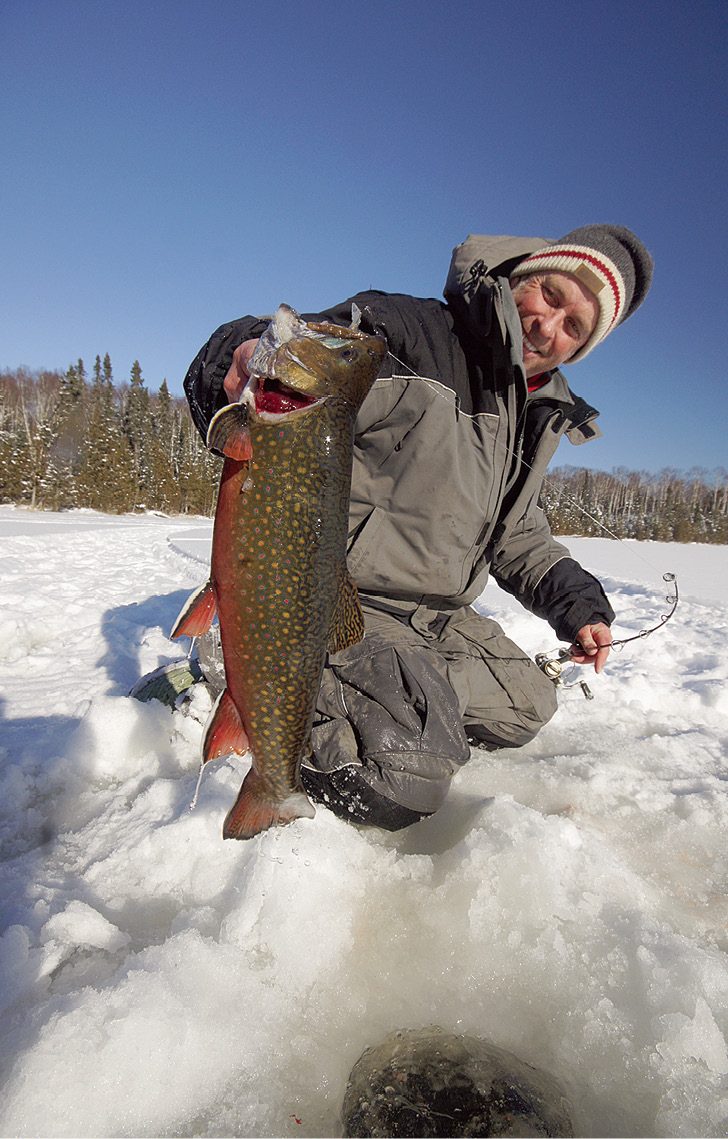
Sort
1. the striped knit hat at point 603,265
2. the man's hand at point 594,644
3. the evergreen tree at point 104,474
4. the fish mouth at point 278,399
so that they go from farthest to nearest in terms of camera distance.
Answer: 1. the evergreen tree at point 104,474
2. the man's hand at point 594,644
3. the striped knit hat at point 603,265
4. the fish mouth at point 278,399

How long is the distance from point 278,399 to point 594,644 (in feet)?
8.11

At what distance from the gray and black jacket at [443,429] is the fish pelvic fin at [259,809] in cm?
131

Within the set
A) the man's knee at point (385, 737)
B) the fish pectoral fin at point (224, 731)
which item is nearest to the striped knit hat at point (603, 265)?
the man's knee at point (385, 737)

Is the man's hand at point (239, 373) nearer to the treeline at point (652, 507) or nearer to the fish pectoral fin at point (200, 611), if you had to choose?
the fish pectoral fin at point (200, 611)

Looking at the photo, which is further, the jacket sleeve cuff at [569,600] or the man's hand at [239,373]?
the jacket sleeve cuff at [569,600]

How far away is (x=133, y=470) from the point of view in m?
44.0

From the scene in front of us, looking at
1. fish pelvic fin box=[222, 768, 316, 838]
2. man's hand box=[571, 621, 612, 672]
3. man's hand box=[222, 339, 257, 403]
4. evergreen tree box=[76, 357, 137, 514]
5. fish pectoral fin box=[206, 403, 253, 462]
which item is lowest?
evergreen tree box=[76, 357, 137, 514]

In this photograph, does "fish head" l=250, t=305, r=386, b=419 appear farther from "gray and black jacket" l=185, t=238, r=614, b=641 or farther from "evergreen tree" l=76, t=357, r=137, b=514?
"evergreen tree" l=76, t=357, r=137, b=514

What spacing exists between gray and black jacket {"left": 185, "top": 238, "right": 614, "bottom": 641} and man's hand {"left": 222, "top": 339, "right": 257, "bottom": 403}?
688mm

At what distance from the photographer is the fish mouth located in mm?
1758

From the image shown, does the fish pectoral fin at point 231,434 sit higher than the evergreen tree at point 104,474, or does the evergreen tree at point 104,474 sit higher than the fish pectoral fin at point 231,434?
the fish pectoral fin at point 231,434

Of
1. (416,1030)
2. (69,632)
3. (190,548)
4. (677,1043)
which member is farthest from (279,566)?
(190,548)

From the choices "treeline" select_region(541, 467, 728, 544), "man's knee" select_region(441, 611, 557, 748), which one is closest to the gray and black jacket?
"man's knee" select_region(441, 611, 557, 748)

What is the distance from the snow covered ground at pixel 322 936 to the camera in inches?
56.9
